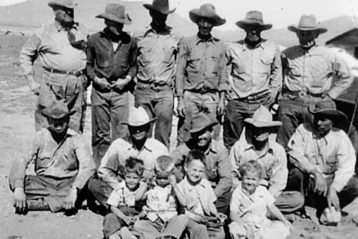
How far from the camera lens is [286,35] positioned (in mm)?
90812

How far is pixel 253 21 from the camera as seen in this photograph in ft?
23.8

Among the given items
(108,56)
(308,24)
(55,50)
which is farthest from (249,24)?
(55,50)

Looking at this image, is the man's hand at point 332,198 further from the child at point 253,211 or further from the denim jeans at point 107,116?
the denim jeans at point 107,116

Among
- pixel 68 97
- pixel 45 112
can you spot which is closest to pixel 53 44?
pixel 68 97

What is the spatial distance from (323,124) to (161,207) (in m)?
2.54

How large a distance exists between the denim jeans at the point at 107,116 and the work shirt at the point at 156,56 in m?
0.43

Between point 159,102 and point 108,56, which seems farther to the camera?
point 159,102

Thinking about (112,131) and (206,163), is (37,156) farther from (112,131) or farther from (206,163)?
(206,163)

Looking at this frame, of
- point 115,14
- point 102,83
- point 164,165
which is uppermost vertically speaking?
point 115,14

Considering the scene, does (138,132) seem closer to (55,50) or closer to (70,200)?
(70,200)

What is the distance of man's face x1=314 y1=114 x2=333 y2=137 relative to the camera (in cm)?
680

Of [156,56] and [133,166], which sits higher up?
[156,56]

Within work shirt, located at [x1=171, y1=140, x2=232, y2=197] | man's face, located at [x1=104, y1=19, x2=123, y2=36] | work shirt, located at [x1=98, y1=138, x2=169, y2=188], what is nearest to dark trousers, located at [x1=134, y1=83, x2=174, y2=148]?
man's face, located at [x1=104, y1=19, x2=123, y2=36]

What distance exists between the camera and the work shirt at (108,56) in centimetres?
730
